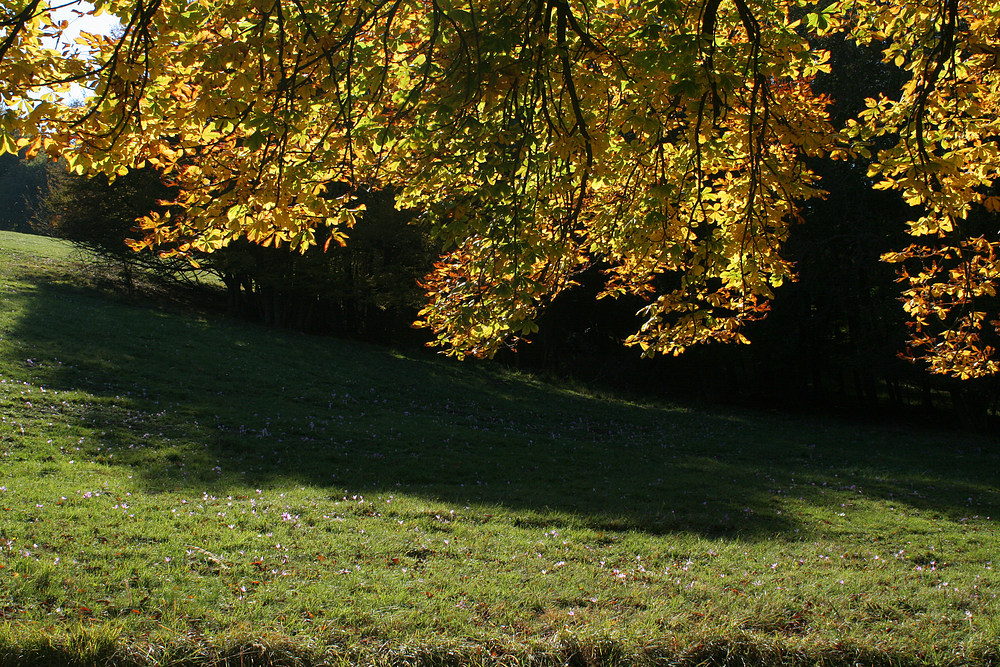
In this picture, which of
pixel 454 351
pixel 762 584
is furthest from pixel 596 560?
pixel 454 351

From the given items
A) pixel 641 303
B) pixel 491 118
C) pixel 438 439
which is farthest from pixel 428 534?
pixel 641 303

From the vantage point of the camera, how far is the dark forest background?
769 inches

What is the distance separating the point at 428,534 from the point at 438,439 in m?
5.60

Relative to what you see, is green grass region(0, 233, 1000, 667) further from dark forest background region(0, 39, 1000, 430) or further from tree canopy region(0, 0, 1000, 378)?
dark forest background region(0, 39, 1000, 430)

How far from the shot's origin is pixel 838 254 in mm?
20688

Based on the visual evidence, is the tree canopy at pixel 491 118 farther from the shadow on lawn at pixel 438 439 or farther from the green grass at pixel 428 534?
the shadow on lawn at pixel 438 439

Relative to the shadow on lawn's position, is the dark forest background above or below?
above

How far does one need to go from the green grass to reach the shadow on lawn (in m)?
0.08

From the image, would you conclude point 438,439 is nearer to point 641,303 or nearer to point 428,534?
point 428,534

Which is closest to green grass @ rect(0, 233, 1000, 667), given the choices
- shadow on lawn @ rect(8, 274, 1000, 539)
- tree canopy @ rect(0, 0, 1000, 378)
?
shadow on lawn @ rect(8, 274, 1000, 539)

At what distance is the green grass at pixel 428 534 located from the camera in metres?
4.09

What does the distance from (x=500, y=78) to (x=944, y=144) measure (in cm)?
416

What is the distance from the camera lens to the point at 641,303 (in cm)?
2450

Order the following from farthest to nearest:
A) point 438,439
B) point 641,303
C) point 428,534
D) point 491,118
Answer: point 641,303, point 438,439, point 428,534, point 491,118
